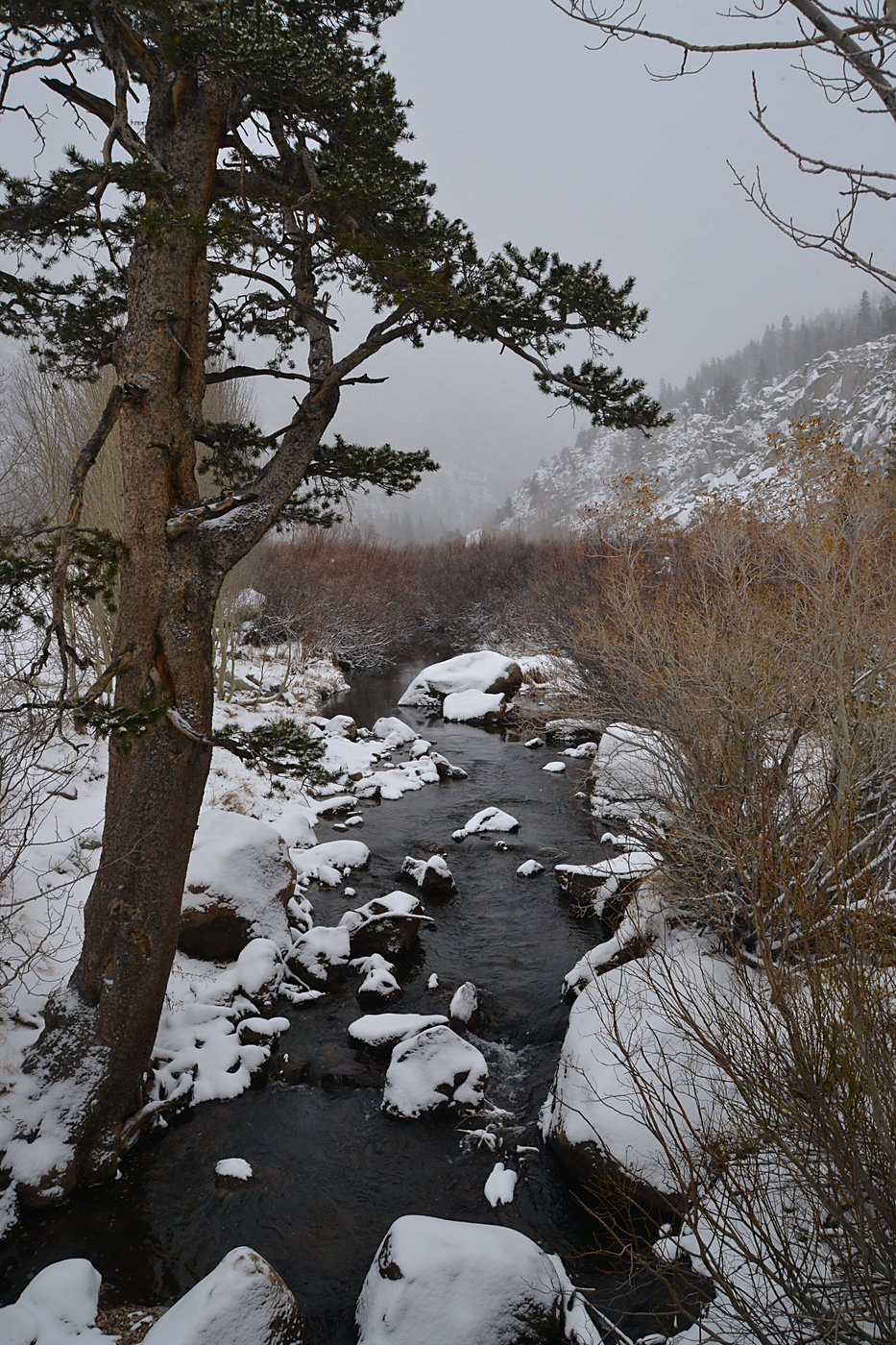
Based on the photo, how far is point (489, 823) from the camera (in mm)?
11977

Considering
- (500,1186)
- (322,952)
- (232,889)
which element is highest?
(232,889)

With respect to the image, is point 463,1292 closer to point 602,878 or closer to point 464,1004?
point 464,1004

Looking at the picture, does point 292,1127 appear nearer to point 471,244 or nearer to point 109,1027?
point 109,1027

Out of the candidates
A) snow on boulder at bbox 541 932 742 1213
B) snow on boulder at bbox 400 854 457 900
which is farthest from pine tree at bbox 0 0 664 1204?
snow on boulder at bbox 400 854 457 900

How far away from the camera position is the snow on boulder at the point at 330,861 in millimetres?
9836

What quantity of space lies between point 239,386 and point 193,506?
1435cm

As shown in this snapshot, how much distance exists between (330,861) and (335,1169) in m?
5.22

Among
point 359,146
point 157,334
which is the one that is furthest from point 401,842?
point 359,146

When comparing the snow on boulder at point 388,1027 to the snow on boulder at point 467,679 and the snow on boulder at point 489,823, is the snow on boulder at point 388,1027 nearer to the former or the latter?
the snow on boulder at point 489,823

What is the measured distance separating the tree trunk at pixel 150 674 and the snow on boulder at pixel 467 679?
16.6 meters

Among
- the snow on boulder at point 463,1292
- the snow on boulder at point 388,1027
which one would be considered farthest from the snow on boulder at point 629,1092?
the snow on boulder at point 388,1027

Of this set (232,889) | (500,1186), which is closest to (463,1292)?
(500,1186)

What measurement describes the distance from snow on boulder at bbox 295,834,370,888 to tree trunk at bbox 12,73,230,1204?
182 inches

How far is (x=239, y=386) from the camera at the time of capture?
17.5 metres
